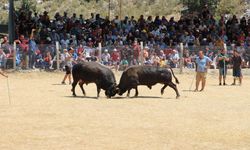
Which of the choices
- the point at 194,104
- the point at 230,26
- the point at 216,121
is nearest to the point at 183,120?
the point at 216,121

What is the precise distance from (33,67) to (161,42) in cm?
750

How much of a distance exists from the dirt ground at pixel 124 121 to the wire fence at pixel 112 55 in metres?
8.08

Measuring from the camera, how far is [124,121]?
16.3 m

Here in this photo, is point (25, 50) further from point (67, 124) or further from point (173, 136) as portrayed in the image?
point (173, 136)

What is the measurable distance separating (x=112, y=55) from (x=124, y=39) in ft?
7.25

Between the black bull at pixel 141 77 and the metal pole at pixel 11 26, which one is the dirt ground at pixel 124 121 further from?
the metal pole at pixel 11 26

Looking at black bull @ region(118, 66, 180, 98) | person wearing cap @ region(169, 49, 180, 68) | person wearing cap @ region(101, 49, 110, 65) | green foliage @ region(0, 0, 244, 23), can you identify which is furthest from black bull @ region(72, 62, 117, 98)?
green foliage @ region(0, 0, 244, 23)

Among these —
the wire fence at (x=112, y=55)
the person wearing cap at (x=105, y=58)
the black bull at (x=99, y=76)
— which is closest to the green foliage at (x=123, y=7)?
the wire fence at (x=112, y=55)

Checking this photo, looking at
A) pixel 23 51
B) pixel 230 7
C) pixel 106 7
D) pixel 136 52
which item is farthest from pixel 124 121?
pixel 106 7

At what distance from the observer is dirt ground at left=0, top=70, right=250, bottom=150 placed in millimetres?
13172

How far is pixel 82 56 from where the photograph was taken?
109ft

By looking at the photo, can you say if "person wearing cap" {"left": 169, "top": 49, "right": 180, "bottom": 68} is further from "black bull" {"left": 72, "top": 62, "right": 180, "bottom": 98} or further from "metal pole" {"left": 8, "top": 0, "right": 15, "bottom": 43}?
"black bull" {"left": 72, "top": 62, "right": 180, "bottom": 98}

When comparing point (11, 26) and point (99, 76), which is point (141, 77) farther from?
point (11, 26)

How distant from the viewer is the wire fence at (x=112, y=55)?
3369 cm
